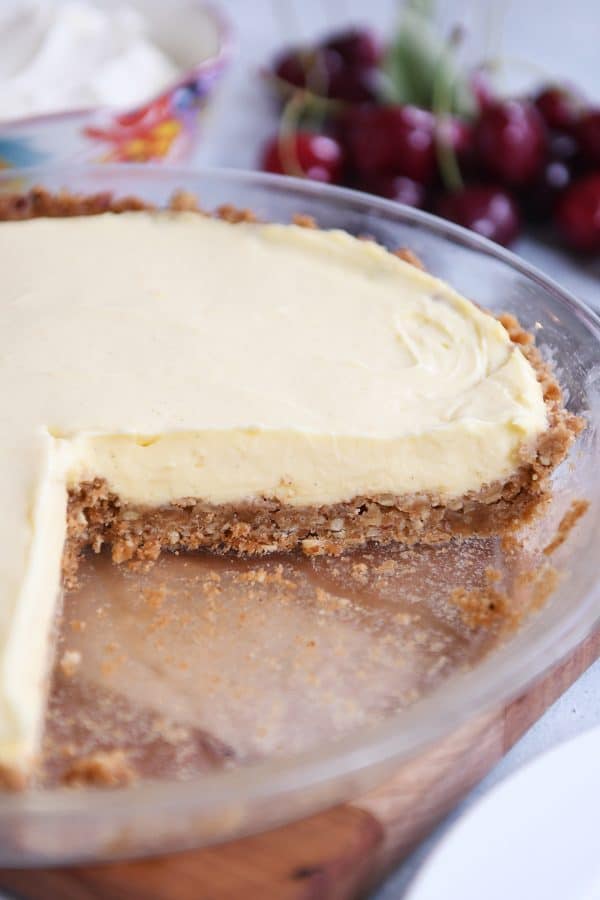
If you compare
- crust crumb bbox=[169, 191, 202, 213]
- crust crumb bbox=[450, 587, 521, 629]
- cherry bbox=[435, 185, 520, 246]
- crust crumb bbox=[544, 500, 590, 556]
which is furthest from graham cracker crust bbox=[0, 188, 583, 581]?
cherry bbox=[435, 185, 520, 246]

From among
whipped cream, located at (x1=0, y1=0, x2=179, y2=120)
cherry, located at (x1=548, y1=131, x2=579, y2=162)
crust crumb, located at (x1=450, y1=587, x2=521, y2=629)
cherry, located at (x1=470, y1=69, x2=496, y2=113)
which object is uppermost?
cherry, located at (x1=548, y1=131, x2=579, y2=162)

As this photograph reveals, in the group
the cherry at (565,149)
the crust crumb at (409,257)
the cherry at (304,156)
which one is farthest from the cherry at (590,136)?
the crust crumb at (409,257)

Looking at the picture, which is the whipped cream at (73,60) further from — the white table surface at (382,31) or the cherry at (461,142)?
the cherry at (461,142)

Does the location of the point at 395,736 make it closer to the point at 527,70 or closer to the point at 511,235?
the point at 511,235

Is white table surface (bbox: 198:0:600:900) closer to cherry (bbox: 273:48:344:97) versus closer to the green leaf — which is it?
cherry (bbox: 273:48:344:97)

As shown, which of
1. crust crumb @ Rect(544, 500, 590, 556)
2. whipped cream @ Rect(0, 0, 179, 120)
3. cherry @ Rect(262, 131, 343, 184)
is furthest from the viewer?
cherry @ Rect(262, 131, 343, 184)

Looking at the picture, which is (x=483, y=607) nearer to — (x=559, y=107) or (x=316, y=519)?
(x=316, y=519)
